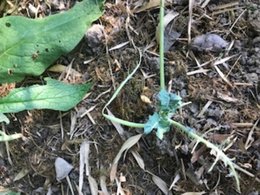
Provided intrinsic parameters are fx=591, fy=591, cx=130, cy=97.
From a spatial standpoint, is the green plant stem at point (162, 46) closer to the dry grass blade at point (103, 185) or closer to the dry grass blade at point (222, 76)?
the dry grass blade at point (222, 76)

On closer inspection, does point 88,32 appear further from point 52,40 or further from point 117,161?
point 117,161

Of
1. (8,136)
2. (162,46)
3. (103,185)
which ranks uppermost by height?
(162,46)

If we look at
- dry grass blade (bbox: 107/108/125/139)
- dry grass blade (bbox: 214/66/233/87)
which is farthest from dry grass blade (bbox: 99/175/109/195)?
dry grass blade (bbox: 214/66/233/87)

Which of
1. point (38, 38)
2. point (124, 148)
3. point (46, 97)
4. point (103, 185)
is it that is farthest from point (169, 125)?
point (38, 38)

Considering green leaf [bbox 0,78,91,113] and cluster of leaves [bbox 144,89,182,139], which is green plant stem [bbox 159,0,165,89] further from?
green leaf [bbox 0,78,91,113]

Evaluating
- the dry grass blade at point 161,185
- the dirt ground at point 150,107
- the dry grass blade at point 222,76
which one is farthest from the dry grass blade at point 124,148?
the dry grass blade at point 222,76

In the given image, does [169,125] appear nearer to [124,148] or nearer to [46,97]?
[124,148]
